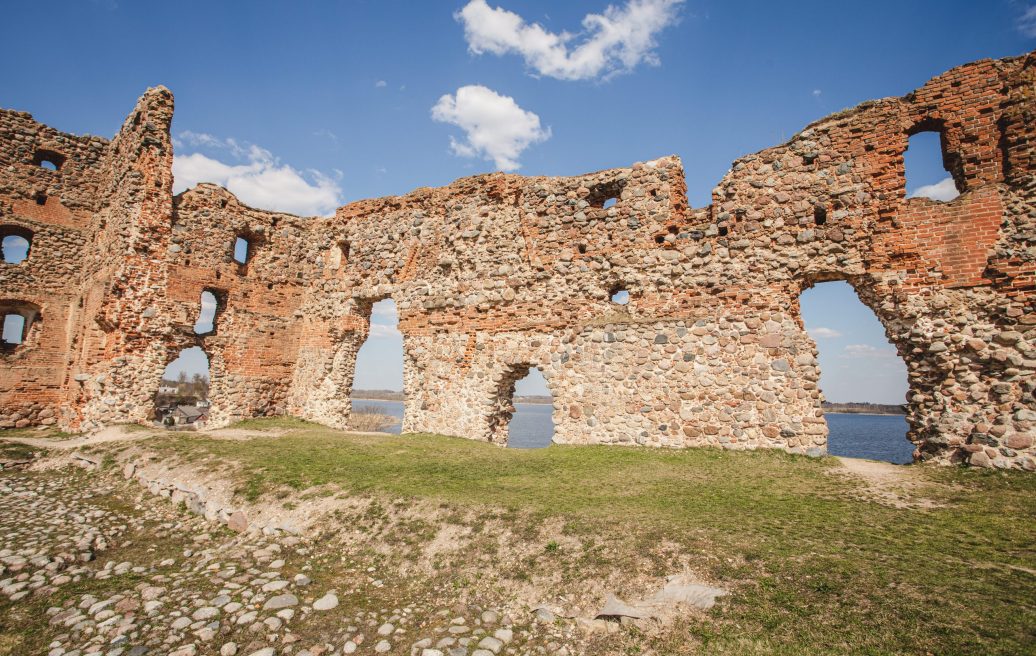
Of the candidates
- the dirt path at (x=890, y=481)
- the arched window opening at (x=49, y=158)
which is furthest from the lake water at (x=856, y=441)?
the arched window opening at (x=49, y=158)

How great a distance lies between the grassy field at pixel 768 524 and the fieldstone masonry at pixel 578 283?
4.79 ft

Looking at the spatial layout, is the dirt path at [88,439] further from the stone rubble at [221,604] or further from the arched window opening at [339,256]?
the arched window opening at [339,256]

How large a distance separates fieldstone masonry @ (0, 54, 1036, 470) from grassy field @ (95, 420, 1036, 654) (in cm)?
146

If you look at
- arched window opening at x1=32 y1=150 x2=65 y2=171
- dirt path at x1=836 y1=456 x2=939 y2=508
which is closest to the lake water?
dirt path at x1=836 y1=456 x2=939 y2=508

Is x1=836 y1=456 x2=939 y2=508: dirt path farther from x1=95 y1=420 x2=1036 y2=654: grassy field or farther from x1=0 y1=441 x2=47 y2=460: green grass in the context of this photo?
x1=0 y1=441 x2=47 y2=460: green grass

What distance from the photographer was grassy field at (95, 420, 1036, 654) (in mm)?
3588

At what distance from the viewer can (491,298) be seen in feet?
41.5

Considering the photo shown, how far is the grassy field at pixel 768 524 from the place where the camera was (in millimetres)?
3588

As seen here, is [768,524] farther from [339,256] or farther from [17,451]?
[17,451]

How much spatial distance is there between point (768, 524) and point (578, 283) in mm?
7107

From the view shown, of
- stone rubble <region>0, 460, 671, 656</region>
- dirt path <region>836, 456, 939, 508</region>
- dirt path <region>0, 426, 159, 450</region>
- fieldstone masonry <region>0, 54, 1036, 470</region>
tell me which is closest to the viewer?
stone rubble <region>0, 460, 671, 656</region>

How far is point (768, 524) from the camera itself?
216 inches

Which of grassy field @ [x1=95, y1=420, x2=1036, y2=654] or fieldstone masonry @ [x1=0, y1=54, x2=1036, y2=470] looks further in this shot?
fieldstone masonry @ [x1=0, y1=54, x2=1036, y2=470]

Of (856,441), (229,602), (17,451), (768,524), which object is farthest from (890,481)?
(856,441)
